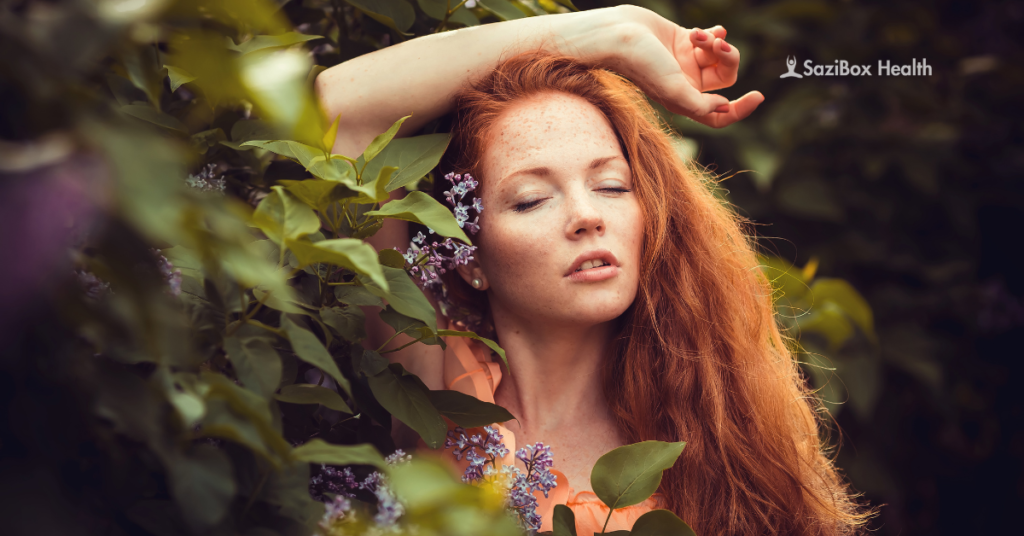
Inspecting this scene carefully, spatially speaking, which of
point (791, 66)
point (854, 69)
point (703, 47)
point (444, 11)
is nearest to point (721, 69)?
point (703, 47)

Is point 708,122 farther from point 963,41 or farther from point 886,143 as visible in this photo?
point 963,41

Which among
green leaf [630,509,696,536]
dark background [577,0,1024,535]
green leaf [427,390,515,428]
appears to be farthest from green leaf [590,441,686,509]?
dark background [577,0,1024,535]

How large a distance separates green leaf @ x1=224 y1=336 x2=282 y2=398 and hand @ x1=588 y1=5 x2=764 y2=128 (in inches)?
30.0

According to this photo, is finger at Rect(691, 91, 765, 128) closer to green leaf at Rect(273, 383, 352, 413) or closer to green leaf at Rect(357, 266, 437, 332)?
green leaf at Rect(357, 266, 437, 332)

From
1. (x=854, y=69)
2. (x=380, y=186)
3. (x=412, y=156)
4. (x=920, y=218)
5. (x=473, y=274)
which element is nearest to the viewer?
(x=380, y=186)

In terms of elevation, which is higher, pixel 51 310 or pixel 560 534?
pixel 51 310

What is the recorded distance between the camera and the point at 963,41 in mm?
2207

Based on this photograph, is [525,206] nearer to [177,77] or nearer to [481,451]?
[481,451]

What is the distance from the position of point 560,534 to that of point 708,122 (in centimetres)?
72

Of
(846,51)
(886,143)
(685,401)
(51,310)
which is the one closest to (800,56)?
(846,51)

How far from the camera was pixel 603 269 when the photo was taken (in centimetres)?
100

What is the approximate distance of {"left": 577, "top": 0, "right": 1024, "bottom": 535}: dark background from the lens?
203cm

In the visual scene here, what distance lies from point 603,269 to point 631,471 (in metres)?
0.37

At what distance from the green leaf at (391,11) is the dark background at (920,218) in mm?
1187
